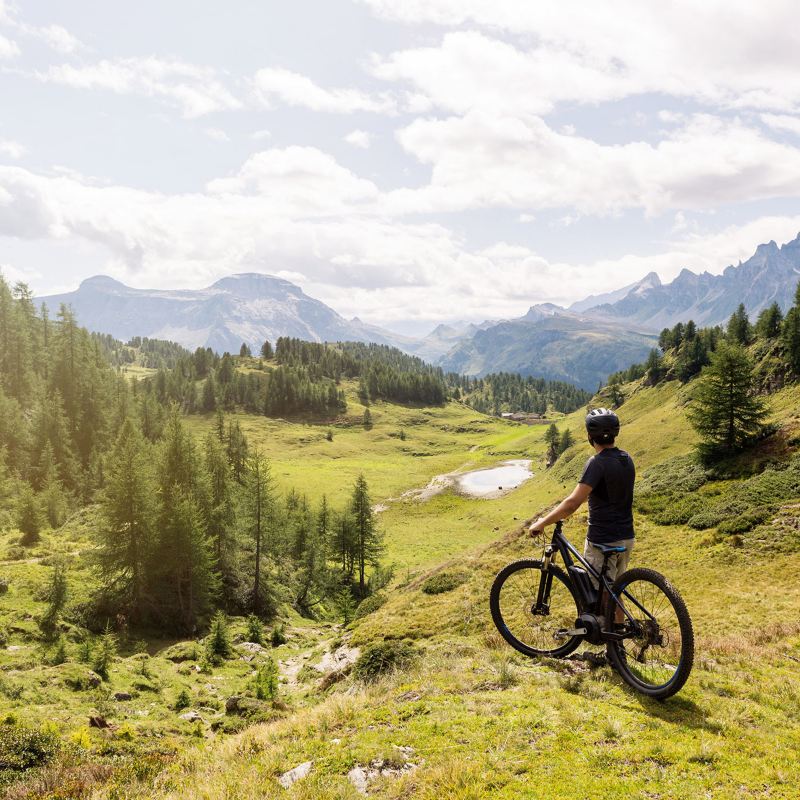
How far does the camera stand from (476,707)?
891 cm

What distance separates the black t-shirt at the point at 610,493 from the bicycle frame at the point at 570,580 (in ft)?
2.01

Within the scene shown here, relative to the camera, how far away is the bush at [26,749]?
9875 mm

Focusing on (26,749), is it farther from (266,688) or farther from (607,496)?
(607,496)

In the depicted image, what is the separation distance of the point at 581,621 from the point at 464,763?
11.5ft

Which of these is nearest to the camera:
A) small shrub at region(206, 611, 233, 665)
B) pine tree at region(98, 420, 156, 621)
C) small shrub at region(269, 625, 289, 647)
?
small shrub at region(206, 611, 233, 665)

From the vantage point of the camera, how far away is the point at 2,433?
65.9 m

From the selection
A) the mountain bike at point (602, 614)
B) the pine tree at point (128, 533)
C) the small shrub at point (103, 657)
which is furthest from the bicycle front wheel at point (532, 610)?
the pine tree at point (128, 533)

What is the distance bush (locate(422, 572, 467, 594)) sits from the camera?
26.8m

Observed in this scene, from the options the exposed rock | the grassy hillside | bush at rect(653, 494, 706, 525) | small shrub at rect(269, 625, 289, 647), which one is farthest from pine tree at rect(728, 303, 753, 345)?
the exposed rock

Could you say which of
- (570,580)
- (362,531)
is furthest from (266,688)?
(362,531)

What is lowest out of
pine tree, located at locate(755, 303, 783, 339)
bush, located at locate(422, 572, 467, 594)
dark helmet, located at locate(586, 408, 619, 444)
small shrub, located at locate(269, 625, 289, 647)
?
small shrub, located at locate(269, 625, 289, 647)

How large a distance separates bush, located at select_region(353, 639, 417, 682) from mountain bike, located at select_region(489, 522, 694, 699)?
5799 mm

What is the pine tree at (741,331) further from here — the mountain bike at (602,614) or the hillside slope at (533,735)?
the mountain bike at (602,614)

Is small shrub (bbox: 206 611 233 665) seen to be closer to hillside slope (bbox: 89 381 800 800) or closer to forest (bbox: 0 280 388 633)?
forest (bbox: 0 280 388 633)
